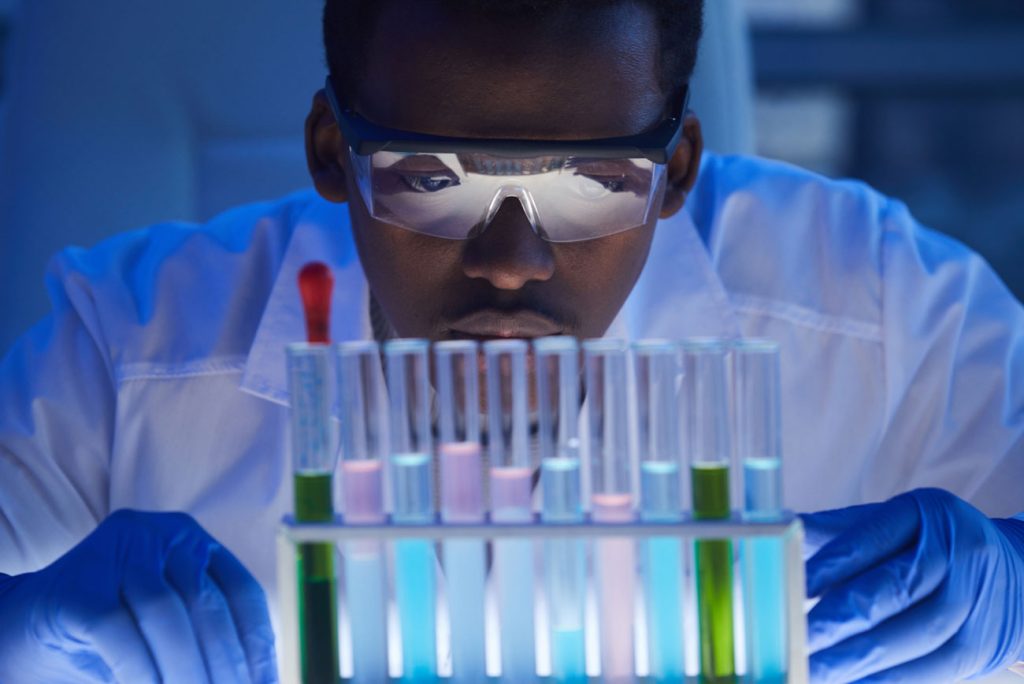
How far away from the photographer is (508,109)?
55.8 inches

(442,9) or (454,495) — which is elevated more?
(442,9)

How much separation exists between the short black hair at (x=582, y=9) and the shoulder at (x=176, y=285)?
0.47 metres

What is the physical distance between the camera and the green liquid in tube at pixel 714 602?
114cm

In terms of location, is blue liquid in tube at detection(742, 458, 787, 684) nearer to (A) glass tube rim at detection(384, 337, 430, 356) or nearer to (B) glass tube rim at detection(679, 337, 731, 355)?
(B) glass tube rim at detection(679, 337, 731, 355)

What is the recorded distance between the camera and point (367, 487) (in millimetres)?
1140

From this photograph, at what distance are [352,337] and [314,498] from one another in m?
0.83

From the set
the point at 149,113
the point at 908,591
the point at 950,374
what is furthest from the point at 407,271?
the point at 149,113

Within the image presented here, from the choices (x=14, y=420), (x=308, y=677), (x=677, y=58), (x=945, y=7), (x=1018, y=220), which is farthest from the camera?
(x=1018, y=220)

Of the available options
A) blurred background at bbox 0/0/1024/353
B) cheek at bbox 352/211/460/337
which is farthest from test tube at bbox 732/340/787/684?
blurred background at bbox 0/0/1024/353

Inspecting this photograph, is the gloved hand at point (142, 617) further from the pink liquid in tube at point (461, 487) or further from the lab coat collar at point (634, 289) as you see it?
the lab coat collar at point (634, 289)

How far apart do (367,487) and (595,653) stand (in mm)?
282

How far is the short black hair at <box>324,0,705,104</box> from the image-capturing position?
60.7 inches

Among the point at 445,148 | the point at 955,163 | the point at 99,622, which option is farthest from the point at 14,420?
the point at 955,163

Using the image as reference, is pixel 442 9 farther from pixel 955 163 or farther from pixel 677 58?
pixel 955 163
